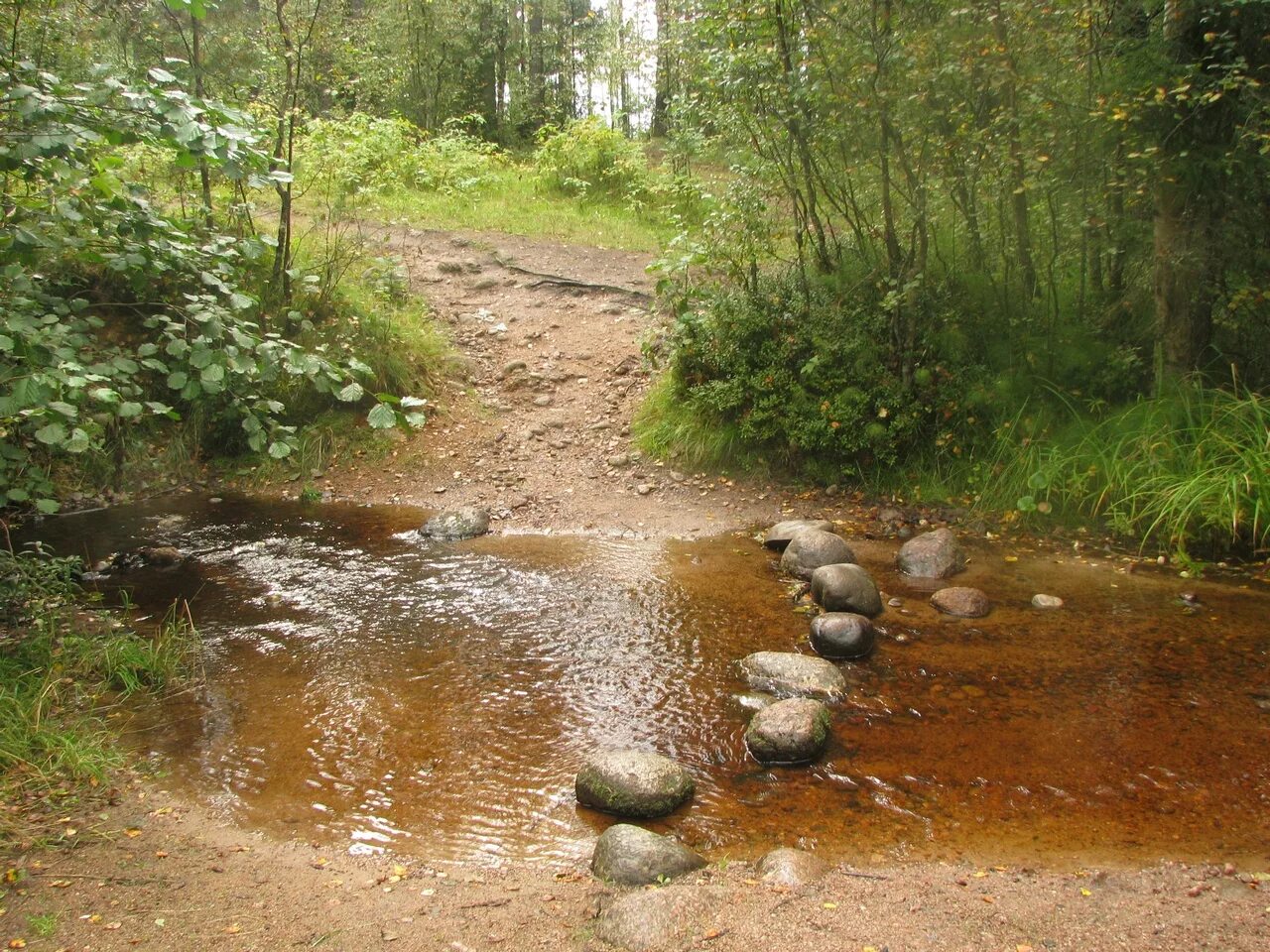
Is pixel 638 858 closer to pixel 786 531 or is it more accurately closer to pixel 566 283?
pixel 786 531

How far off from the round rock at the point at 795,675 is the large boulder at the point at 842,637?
0.76ft

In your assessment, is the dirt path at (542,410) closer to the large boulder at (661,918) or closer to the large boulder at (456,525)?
the large boulder at (456,525)

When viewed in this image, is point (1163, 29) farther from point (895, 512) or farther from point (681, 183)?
point (681, 183)

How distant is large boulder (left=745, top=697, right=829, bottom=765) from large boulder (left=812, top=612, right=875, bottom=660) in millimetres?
947

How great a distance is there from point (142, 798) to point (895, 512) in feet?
19.8

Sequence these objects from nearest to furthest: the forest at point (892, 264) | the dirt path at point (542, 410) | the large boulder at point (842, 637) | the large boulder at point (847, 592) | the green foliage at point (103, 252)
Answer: the green foliage at point (103, 252) < the large boulder at point (842, 637) < the large boulder at point (847, 592) < the forest at point (892, 264) < the dirt path at point (542, 410)

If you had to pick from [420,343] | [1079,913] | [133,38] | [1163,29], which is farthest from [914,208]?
[133,38]

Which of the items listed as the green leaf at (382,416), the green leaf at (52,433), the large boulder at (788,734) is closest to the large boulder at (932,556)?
the large boulder at (788,734)

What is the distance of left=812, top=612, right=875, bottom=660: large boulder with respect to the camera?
212 inches

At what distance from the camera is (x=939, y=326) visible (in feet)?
26.6

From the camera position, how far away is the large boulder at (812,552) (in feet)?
21.9

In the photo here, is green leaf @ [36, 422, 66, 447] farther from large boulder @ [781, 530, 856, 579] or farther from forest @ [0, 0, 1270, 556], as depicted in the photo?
large boulder @ [781, 530, 856, 579]

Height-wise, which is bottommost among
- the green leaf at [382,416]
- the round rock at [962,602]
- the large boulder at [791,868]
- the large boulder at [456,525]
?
the large boulder at [791,868]

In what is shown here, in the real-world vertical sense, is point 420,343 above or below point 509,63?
below
